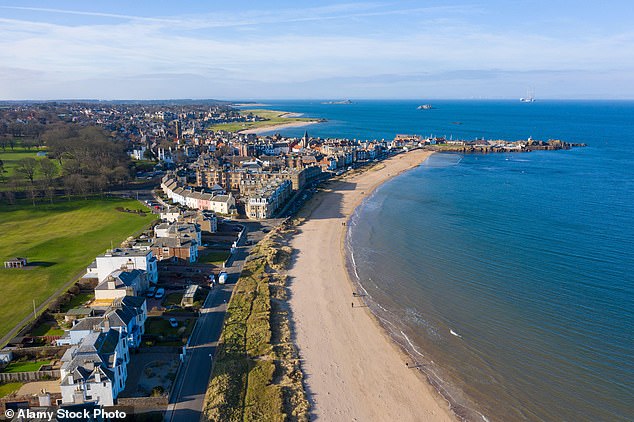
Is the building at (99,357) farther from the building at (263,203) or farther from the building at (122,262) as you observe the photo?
the building at (263,203)

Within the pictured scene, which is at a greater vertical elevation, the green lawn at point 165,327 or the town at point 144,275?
the town at point 144,275

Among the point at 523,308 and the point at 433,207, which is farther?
the point at 433,207

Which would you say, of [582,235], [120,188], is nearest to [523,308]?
[582,235]

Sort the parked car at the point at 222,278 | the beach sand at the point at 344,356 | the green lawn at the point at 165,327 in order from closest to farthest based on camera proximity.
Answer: the beach sand at the point at 344,356 → the green lawn at the point at 165,327 → the parked car at the point at 222,278

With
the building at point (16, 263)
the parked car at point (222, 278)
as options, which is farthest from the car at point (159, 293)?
the building at point (16, 263)

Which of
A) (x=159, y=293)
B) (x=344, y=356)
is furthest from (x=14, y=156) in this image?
(x=344, y=356)

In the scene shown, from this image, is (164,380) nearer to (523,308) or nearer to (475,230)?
(523,308)
